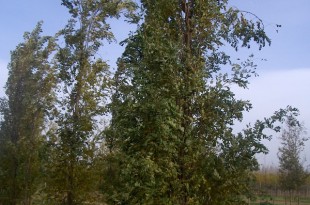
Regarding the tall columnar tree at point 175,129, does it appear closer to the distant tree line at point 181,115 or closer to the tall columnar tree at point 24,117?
the distant tree line at point 181,115

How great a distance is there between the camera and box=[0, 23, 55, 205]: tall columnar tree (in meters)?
16.1

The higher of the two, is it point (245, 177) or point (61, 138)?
point (61, 138)

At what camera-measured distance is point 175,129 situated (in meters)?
6.16

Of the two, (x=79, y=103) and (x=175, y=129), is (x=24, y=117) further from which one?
(x=175, y=129)

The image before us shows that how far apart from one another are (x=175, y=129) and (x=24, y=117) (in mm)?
12081

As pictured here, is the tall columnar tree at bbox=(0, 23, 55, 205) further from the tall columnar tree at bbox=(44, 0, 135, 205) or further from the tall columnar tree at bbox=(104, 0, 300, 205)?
the tall columnar tree at bbox=(104, 0, 300, 205)

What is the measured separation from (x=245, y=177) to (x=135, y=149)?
1793 mm

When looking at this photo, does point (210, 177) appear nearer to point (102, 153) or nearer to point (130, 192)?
point (130, 192)

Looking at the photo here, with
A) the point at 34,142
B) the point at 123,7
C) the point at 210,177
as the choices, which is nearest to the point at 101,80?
the point at 123,7

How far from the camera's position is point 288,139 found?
25344 mm

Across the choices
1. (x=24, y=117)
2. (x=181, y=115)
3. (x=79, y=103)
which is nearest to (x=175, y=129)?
(x=181, y=115)

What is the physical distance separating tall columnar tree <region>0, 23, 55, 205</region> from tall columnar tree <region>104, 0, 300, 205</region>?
1002 centimetres

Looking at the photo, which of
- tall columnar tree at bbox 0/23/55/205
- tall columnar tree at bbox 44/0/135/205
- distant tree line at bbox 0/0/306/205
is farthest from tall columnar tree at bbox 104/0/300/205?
tall columnar tree at bbox 0/23/55/205

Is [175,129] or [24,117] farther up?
[24,117]
